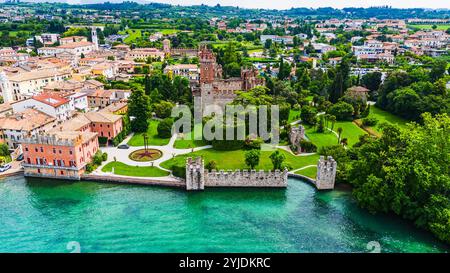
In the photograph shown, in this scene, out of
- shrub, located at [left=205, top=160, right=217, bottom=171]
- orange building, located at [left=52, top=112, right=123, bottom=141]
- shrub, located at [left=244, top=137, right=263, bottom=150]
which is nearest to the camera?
shrub, located at [left=205, top=160, right=217, bottom=171]

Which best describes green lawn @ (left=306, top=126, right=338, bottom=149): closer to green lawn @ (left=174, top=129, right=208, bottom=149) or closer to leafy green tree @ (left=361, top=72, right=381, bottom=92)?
green lawn @ (left=174, top=129, right=208, bottom=149)

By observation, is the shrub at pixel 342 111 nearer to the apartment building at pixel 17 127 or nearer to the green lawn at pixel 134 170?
the green lawn at pixel 134 170

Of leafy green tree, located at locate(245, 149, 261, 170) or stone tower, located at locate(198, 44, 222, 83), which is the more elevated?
stone tower, located at locate(198, 44, 222, 83)

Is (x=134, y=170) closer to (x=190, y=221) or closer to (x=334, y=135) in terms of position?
(x=190, y=221)

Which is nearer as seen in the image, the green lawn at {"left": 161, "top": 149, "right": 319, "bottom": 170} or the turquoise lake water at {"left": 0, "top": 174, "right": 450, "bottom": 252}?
the turquoise lake water at {"left": 0, "top": 174, "right": 450, "bottom": 252}

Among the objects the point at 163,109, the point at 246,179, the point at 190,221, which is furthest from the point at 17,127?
the point at 246,179

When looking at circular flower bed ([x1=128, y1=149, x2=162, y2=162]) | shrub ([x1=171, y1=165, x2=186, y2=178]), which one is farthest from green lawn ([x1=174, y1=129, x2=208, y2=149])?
shrub ([x1=171, y1=165, x2=186, y2=178])

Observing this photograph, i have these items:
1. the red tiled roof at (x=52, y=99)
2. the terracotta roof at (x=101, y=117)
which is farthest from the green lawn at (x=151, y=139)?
the red tiled roof at (x=52, y=99)
